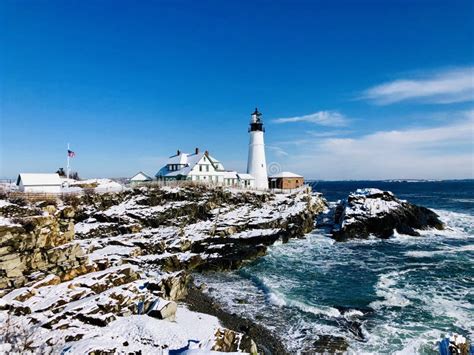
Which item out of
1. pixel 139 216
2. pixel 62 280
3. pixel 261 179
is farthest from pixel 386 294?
pixel 261 179

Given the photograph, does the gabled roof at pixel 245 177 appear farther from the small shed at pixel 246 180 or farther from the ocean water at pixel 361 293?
the ocean water at pixel 361 293

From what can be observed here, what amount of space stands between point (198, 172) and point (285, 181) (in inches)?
805

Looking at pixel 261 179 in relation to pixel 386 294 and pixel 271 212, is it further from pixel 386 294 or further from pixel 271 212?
pixel 386 294

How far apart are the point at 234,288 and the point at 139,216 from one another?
660 inches

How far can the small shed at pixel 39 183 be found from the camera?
104 ft

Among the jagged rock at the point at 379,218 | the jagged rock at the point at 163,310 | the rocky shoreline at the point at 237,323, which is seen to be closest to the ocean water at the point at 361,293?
the rocky shoreline at the point at 237,323

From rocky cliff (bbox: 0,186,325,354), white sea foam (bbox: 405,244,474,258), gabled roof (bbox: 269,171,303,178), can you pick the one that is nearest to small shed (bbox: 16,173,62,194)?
rocky cliff (bbox: 0,186,325,354)

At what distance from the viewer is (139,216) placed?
34312 millimetres

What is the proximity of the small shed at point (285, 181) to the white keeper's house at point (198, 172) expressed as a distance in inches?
371

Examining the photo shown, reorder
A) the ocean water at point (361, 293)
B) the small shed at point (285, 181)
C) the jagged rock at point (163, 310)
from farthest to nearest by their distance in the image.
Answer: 1. the small shed at point (285, 181)
2. the ocean water at point (361, 293)
3. the jagged rock at point (163, 310)

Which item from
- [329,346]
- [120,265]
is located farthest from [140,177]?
[329,346]

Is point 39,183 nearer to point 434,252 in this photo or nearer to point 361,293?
point 361,293

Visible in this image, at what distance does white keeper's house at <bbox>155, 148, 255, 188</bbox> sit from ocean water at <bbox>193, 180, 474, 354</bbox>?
23933mm

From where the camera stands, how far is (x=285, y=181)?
64188mm
